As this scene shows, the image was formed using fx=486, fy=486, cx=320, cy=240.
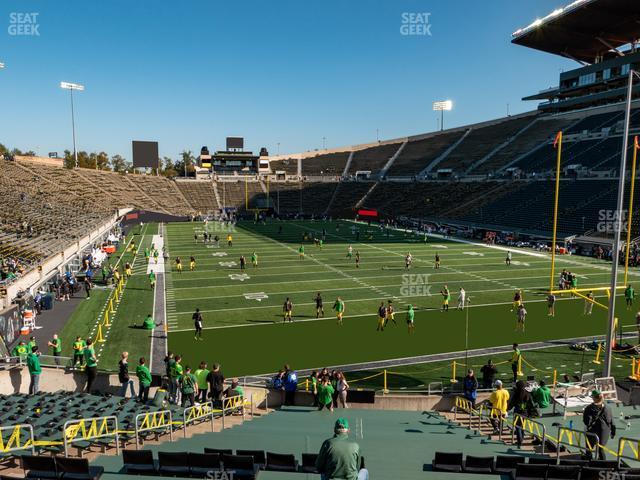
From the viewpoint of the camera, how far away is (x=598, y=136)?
5969cm

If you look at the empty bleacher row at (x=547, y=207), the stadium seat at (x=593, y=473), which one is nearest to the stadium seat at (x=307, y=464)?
the stadium seat at (x=593, y=473)

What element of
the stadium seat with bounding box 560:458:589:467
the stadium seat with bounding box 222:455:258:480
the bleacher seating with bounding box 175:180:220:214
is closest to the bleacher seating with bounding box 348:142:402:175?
the bleacher seating with bounding box 175:180:220:214

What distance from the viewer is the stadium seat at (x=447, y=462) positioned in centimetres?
641

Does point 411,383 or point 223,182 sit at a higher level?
point 223,182

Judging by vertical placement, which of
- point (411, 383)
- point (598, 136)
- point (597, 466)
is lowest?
point (411, 383)

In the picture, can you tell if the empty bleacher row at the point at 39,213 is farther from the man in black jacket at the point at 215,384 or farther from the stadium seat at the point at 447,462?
the stadium seat at the point at 447,462

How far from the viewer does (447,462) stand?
648cm

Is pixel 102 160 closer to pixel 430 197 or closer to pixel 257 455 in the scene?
pixel 430 197

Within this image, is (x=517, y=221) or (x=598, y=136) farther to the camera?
(x=598, y=136)

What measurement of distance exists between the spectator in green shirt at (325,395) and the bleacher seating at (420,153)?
76445mm

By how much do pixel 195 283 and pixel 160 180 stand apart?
60897 millimetres

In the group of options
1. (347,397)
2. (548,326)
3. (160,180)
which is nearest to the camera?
(347,397)

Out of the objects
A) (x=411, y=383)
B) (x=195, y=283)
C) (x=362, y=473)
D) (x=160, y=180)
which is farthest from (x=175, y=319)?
(x=160, y=180)

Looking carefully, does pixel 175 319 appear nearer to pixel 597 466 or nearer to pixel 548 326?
pixel 548 326
